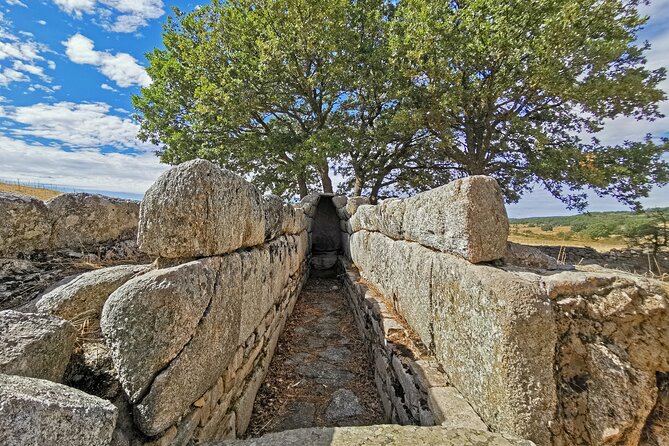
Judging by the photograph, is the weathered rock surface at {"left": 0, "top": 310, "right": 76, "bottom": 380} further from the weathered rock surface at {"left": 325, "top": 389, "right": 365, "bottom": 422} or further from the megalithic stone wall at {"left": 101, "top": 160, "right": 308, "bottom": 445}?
the weathered rock surface at {"left": 325, "top": 389, "right": 365, "bottom": 422}

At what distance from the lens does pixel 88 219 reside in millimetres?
2660

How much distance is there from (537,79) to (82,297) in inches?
403

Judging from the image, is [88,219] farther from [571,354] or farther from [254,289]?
[571,354]

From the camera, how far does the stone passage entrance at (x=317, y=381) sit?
2611 millimetres

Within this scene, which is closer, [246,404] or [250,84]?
[246,404]

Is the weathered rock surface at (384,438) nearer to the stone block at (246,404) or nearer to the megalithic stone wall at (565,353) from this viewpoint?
the megalithic stone wall at (565,353)

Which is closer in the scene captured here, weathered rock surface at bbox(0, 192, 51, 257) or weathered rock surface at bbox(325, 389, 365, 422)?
weathered rock surface at bbox(0, 192, 51, 257)

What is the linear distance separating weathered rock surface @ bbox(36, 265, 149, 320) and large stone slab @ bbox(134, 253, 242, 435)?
0.58 meters

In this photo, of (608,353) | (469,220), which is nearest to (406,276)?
(469,220)

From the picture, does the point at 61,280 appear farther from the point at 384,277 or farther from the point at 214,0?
the point at 214,0

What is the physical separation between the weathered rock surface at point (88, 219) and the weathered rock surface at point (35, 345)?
5.01 feet

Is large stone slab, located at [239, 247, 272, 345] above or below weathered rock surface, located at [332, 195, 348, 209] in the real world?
Answer: below

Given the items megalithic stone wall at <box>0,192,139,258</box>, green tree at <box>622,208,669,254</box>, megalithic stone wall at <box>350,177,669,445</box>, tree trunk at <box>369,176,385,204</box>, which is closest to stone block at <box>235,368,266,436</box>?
megalithic stone wall at <box>350,177,669,445</box>

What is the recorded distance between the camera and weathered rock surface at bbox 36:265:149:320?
5.32 ft
